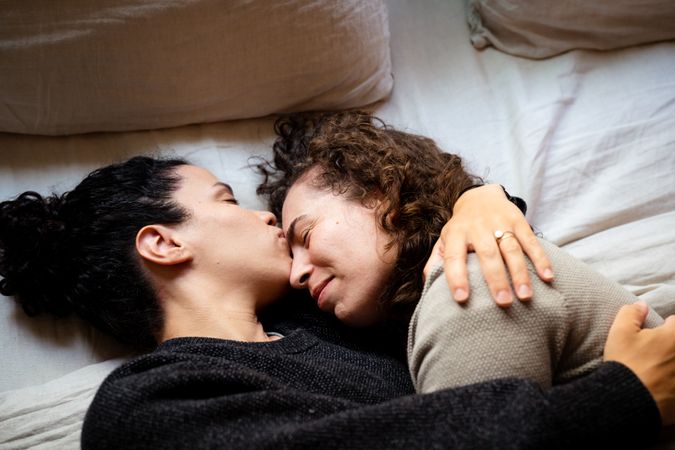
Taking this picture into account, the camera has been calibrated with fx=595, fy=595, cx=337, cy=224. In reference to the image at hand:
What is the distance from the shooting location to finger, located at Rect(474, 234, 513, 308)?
2.76 feet

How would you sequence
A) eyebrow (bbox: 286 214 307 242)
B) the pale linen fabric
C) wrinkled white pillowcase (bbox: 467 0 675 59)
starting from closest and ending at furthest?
the pale linen fabric → eyebrow (bbox: 286 214 307 242) → wrinkled white pillowcase (bbox: 467 0 675 59)

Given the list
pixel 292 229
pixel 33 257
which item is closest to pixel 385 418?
pixel 292 229

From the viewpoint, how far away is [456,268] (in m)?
0.88

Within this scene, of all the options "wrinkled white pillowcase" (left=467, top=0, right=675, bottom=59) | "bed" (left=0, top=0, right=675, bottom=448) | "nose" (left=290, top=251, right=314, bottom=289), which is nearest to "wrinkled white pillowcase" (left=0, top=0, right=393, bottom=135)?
"bed" (left=0, top=0, right=675, bottom=448)

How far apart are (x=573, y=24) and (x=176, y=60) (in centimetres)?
93

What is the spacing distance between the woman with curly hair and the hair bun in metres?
0.43

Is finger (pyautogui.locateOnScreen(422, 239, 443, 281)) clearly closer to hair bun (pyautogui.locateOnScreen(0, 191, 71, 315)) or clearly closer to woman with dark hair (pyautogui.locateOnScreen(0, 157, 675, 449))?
woman with dark hair (pyautogui.locateOnScreen(0, 157, 675, 449))

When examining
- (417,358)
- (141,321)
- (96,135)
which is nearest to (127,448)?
(141,321)

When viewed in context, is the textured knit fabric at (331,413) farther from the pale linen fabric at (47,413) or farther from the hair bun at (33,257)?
the hair bun at (33,257)

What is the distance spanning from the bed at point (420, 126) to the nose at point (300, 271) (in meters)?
0.26

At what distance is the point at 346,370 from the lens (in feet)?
3.32

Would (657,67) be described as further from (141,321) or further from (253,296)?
(141,321)

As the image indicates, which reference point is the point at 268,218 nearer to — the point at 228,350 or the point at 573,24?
the point at 228,350

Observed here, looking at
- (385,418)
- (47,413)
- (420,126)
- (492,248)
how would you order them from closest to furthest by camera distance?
(385,418) < (492,248) < (47,413) < (420,126)
